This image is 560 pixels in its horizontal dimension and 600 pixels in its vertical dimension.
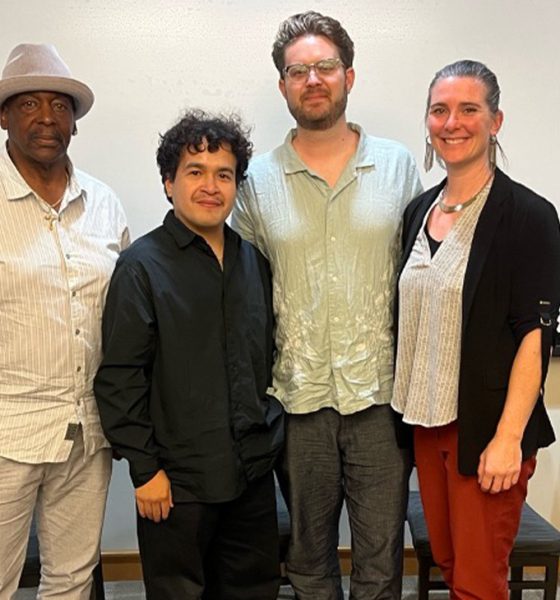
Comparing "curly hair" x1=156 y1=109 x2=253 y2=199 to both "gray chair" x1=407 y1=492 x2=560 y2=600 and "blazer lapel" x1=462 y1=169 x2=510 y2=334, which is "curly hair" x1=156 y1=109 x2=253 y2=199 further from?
"gray chair" x1=407 y1=492 x2=560 y2=600

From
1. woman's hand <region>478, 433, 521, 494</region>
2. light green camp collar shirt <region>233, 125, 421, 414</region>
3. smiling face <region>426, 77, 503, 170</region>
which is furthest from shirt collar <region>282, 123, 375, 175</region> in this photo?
woman's hand <region>478, 433, 521, 494</region>

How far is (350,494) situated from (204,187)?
3.00 ft

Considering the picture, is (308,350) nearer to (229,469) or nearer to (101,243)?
(229,469)

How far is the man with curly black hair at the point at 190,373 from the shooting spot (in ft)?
4.63

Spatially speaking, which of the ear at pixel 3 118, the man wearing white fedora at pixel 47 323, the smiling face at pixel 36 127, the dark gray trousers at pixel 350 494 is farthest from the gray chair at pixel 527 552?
the ear at pixel 3 118

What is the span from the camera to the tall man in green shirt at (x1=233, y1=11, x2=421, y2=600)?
1.57 metres

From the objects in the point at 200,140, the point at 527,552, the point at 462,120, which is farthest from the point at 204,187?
the point at 527,552

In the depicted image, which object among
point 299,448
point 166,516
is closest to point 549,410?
point 299,448

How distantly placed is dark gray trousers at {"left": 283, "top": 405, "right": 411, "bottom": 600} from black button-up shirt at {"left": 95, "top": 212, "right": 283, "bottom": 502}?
0.52 ft

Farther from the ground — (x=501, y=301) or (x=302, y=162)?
(x=302, y=162)

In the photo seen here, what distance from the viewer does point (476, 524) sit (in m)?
1.40

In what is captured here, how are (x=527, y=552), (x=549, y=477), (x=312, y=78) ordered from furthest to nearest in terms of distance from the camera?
(x=549, y=477) < (x=527, y=552) < (x=312, y=78)

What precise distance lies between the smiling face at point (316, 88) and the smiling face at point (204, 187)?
0.79ft

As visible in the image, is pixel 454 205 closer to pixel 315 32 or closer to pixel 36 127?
pixel 315 32
